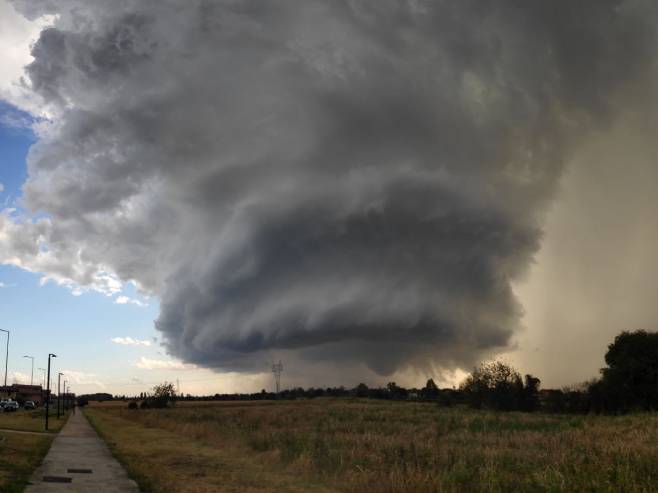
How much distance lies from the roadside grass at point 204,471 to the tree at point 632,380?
65509 mm

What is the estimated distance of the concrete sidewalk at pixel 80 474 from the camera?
17016 millimetres

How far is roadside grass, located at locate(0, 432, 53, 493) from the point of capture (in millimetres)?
16917

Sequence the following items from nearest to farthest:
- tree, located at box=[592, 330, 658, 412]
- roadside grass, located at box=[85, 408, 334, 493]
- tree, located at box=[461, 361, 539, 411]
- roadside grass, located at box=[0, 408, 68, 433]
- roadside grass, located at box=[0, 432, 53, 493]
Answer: roadside grass, located at box=[0, 432, 53, 493] < roadside grass, located at box=[85, 408, 334, 493] < roadside grass, located at box=[0, 408, 68, 433] < tree, located at box=[592, 330, 658, 412] < tree, located at box=[461, 361, 539, 411]

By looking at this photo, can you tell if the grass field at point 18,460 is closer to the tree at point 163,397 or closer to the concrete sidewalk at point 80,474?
the concrete sidewalk at point 80,474

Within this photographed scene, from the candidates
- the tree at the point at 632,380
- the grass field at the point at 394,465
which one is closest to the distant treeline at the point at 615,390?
the tree at the point at 632,380

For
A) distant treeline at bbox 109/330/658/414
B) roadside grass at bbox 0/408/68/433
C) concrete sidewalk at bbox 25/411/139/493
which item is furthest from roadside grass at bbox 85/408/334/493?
distant treeline at bbox 109/330/658/414

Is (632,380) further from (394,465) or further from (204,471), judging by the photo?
(204,471)

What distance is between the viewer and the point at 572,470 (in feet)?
60.7

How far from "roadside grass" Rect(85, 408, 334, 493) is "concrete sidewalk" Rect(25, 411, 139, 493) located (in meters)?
0.50

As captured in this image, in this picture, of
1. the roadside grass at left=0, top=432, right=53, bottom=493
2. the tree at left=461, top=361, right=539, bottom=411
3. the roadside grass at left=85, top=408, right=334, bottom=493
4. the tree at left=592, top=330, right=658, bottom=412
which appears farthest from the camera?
the tree at left=461, top=361, right=539, bottom=411

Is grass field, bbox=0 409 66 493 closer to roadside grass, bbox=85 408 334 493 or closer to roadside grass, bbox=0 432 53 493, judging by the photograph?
roadside grass, bbox=0 432 53 493

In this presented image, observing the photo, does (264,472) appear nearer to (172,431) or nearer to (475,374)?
(172,431)

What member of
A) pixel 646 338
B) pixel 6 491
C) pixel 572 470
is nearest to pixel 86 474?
pixel 6 491

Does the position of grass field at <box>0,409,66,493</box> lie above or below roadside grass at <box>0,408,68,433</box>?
above
